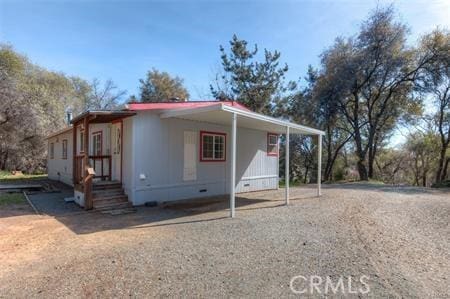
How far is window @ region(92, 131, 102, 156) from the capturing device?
11305mm

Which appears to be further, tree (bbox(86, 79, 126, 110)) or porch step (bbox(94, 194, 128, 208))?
tree (bbox(86, 79, 126, 110))

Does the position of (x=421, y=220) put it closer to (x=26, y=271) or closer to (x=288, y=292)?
(x=288, y=292)

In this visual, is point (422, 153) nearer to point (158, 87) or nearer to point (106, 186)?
point (158, 87)

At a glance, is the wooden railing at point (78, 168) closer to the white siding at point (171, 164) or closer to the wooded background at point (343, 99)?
the white siding at point (171, 164)

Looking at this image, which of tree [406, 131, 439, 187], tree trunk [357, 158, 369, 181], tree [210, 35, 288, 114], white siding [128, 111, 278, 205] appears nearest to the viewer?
white siding [128, 111, 278, 205]

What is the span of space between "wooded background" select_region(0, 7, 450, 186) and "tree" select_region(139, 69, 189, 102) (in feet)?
22.5

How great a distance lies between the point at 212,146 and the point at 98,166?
415cm

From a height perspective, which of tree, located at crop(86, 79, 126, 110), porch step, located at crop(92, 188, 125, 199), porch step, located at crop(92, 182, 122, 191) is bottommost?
porch step, located at crop(92, 188, 125, 199)

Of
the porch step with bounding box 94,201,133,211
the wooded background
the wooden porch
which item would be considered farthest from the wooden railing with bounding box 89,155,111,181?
the wooded background

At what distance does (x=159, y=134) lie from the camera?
9.32m

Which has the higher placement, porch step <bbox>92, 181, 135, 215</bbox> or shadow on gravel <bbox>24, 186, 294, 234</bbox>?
porch step <bbox>92, 181, 135, 215</bbox>

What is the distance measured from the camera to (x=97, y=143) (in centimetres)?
1160

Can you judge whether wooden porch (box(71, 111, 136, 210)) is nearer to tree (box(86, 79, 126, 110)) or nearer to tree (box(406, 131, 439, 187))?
tree (box(406, 131, 439, 187))

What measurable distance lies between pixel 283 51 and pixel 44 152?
68.3 ft
